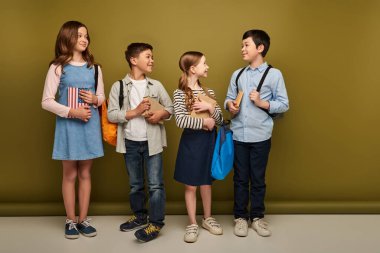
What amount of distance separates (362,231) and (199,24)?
90.3 inches

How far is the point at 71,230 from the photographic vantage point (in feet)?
10.4

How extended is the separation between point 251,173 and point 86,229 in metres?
1.41

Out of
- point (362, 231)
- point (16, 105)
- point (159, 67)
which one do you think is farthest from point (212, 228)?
point (16, 105)

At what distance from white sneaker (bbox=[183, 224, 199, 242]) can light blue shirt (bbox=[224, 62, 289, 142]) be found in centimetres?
79

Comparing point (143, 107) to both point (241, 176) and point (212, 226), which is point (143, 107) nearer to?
point (241, 176)

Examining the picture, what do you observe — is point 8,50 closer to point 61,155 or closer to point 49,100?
point 49,100

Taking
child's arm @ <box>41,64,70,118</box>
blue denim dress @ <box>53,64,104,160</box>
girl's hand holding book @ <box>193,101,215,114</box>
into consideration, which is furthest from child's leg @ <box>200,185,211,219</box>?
child's arm @ <box>41,64,70,118</box>

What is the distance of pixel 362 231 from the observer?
3322 mm

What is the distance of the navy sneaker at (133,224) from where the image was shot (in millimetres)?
3320

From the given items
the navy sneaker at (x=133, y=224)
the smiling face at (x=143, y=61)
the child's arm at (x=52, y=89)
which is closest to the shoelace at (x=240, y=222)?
the navy sneaker at (x=133, y=224)

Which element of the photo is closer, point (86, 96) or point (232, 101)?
point (86, 96)

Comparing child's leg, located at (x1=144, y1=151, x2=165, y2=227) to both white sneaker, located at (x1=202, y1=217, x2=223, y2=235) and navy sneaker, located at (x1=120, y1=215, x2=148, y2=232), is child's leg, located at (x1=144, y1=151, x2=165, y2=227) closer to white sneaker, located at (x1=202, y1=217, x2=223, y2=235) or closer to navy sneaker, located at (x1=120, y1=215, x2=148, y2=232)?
navy sneaker, located at (x1=120, y1=215, x2=148, y2=232)

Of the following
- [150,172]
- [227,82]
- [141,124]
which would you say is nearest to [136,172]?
[150,172]

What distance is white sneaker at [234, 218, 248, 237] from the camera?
3.18 metres
